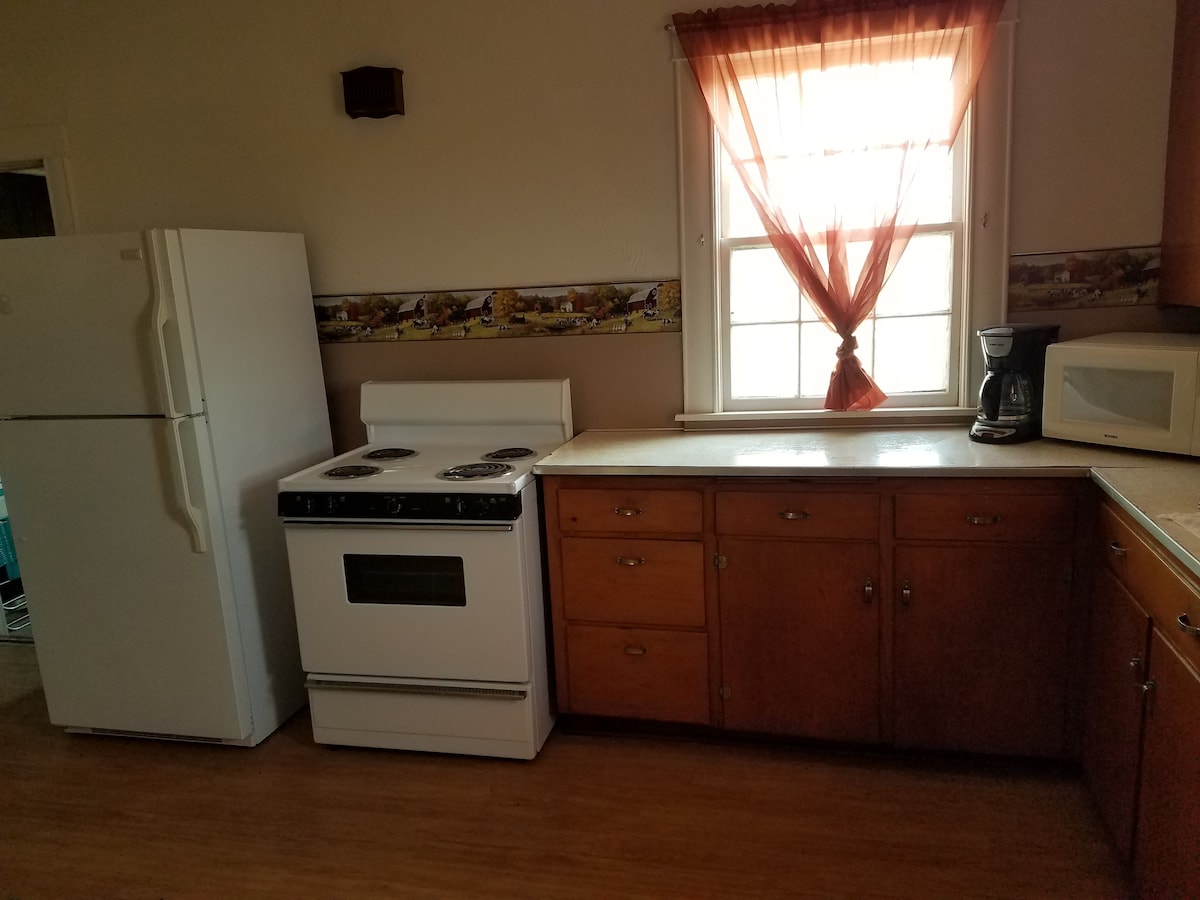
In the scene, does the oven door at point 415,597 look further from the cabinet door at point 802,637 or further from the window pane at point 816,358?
the window pane at point 816,358

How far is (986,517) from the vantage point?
2305 millimetres

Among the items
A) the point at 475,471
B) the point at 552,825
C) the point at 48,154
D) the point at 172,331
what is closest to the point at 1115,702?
the point at 552,825

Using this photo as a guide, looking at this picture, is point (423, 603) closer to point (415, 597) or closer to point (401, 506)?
point (415, 597)

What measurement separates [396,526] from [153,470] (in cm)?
79

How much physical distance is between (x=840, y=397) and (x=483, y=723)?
1.56 m

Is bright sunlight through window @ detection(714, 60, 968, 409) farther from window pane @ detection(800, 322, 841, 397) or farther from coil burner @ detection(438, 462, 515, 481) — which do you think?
coil burner @ detection(438, 462, 515, 481)

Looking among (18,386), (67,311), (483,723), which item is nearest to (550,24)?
(67,311)

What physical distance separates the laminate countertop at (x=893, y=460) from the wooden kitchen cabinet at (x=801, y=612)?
0.10 metres

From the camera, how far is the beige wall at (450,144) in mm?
2660

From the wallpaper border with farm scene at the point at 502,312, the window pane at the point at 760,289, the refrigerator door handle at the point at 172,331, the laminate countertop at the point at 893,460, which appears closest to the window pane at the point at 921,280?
the window pane at the point at 760,289

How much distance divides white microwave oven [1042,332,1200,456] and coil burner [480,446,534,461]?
1.60 metres

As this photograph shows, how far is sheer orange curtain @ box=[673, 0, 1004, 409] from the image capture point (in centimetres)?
262

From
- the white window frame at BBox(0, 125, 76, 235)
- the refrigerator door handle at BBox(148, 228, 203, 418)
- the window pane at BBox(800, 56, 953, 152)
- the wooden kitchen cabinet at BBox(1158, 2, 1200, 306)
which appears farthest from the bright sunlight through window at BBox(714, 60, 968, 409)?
the white window frame at BBox(0, 125, 76, 235)

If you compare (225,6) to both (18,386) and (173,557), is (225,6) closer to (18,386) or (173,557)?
(18,386)
